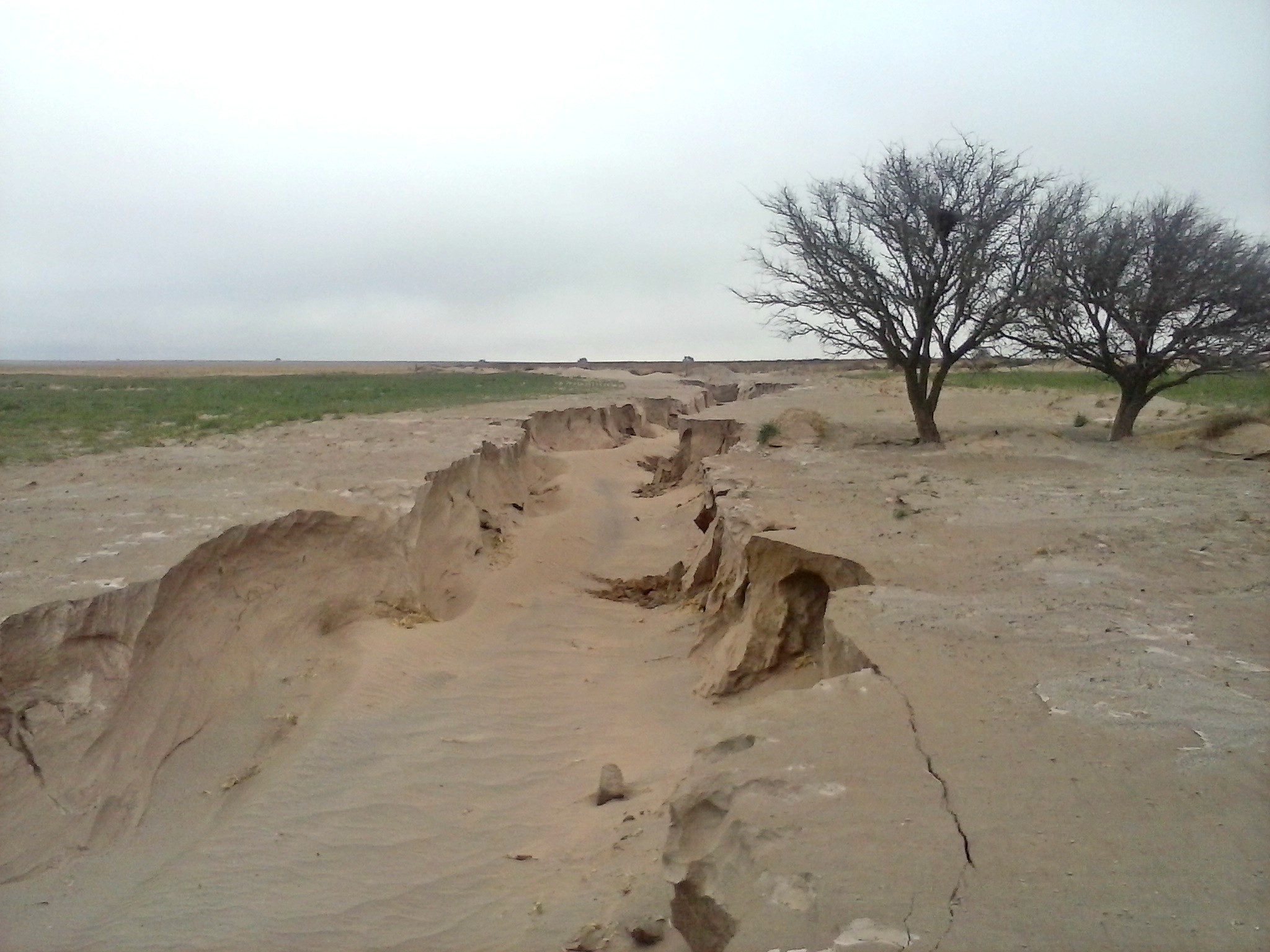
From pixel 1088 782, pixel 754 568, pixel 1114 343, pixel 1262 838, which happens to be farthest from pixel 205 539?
pixel 1114 343

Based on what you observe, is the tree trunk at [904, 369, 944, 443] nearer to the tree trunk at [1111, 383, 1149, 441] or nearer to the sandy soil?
the tree trunk at [1111, 383, 1149, 441]

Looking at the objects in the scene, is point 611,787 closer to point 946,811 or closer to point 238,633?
point 946,811

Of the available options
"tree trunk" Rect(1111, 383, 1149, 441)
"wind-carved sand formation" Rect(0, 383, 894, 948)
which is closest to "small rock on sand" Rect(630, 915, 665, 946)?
"wind-carved sand formation" Rect(0, 383, 894, 948)

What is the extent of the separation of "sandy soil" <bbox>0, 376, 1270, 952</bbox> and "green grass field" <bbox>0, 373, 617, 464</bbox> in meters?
3.54

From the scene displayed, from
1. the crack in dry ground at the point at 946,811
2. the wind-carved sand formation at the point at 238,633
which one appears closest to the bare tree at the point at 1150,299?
the wind-carved sand formation at the point at 238,633

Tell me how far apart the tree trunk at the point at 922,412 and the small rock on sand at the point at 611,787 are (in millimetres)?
11989

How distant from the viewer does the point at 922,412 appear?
16203 mm

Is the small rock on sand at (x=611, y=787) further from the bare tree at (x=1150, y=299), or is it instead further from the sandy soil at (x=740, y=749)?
the bare tree at (x=1150, y=299)

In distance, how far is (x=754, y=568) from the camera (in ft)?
25.0

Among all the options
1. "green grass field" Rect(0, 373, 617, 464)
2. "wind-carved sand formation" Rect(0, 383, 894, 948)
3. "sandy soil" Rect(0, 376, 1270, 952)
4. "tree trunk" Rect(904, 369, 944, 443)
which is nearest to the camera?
Answer: "sandy soil" Rect(0, 376, 1270, 952)

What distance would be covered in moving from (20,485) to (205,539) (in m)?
3.67

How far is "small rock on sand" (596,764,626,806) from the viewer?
17.5ft

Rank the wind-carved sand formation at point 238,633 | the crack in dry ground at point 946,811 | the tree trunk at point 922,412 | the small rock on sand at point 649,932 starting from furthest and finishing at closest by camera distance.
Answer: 1. the tree trunk at point 922,412
2. the wind-carved sand formation at point 238,633
3. the small rock on sand at point 649,932
4. the crack in dry ground at point 946,811

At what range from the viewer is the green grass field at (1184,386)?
→ 20.1 m
